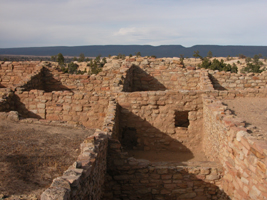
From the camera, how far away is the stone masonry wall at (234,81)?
12883 millimetres

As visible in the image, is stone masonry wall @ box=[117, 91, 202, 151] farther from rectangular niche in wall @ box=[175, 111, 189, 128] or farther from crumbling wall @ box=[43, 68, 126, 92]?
crumbling wall @ box=[43, 68, 126, 92]

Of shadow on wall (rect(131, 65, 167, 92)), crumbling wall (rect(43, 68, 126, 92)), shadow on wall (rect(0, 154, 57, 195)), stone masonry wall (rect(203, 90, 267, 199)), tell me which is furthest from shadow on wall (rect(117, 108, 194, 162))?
shadow on wall (rect(0, 154, 57, 195))

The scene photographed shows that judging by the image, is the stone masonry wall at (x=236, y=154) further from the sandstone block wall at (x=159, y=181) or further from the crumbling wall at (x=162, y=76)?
the crumbling wall at (x=162, y=76)

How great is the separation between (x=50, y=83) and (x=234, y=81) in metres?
8.45

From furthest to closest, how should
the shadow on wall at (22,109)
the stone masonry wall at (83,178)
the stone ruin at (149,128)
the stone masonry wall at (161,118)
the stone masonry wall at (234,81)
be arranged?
the stone masonry wall at (234,81), the shadow on wall at (22,109), the stone masonry wall at (161,118), the stone ruin at (149,128), the stone masonry wall at (83,178)

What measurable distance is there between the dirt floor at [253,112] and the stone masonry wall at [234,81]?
3.48 m

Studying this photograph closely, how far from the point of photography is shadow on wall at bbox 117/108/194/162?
29.2 ft

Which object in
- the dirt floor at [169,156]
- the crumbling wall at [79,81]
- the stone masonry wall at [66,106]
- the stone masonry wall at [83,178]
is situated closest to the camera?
the stone masonry wall at [83,178]

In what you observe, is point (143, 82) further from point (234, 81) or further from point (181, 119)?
point (234, 81)

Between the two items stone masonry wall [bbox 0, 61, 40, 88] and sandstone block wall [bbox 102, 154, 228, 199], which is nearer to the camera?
sandstone block wall [bbox 102, 154, 228, 199]

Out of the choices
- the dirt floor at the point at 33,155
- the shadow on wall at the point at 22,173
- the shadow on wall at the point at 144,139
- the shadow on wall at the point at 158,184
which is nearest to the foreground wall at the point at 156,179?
the shadow on wall at the point at 158,184

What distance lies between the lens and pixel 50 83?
482 inches

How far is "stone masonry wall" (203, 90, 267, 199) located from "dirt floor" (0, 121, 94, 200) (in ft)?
10.4

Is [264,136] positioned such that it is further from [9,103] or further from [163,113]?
[9,103]
